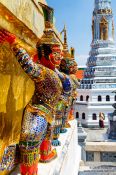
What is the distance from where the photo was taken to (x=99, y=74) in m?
19.3

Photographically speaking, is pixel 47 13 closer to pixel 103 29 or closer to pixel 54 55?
pixel 54 55

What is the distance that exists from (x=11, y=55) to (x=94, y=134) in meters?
13.5

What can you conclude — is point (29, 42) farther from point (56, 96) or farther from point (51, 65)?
point (56, 96)

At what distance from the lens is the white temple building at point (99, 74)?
1891 cm

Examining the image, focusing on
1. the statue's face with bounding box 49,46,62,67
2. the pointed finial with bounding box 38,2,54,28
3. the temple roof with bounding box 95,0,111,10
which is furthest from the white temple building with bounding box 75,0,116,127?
the statue's face with bounding box 49,46,62,67

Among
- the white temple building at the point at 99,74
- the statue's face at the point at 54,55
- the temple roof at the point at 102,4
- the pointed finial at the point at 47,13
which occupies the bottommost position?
the statue's face at the point at 54,55

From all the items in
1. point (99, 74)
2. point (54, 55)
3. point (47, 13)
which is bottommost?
point (54, 55)

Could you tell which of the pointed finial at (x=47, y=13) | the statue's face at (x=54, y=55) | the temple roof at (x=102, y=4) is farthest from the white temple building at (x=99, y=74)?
the statue's face at (x=54, y=55)

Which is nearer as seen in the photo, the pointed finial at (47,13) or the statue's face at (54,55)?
the statue's face at (54,55)

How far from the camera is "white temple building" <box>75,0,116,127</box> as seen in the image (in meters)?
18.9

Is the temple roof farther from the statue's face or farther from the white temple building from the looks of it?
the statue's face

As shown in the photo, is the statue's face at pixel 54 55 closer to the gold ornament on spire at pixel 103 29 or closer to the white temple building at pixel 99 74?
the white temple building at pixel 99 74

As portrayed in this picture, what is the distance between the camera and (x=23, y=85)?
93.5 inches

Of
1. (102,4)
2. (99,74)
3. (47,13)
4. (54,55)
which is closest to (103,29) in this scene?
(102,4)
